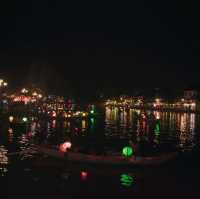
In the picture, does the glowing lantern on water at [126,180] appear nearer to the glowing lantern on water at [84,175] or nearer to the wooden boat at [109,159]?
the wooden boat at [109,159]

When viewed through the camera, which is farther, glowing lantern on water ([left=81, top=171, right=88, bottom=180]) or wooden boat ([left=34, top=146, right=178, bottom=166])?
wooden boat ([left=34, top=146, right=178, bottom=166])

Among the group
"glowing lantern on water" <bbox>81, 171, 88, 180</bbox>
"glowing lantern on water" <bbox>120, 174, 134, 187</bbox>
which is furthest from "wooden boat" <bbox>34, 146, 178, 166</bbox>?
"glowing lantern on water" <bbox>120, 174, 134, 187</bbox>

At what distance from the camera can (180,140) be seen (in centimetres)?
5650

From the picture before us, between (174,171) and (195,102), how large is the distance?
150178 mm

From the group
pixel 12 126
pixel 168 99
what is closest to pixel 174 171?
pixel 12 126

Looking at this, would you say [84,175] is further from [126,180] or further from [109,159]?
[126,180]

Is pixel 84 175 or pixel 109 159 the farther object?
pixel 109 159

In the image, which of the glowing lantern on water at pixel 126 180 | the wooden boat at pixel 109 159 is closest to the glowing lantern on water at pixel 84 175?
the wooden boat at pixel 109 159

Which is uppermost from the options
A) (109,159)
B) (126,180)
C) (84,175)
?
(109,159)

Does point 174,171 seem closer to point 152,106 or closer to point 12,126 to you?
point 12,126

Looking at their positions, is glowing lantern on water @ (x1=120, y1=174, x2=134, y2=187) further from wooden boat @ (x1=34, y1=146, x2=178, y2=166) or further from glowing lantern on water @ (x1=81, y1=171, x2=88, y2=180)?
glowing lantern on water @ (x1=81, y1=171, x2=88, y2=180)

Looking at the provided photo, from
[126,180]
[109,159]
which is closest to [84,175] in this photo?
[109,159]

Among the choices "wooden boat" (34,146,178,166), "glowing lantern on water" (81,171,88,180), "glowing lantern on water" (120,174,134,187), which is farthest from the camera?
"wooden boat" (34,146,178,166)

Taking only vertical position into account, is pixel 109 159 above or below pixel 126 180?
above
